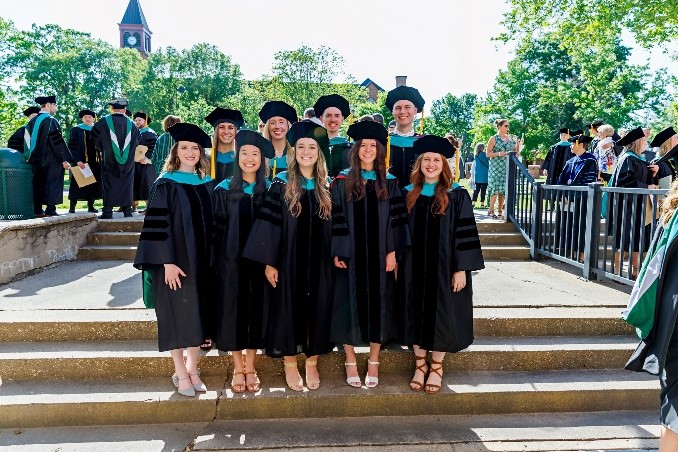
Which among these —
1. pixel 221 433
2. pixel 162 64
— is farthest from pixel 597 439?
pixel 162 64

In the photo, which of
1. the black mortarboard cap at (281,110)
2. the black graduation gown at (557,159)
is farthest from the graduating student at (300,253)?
the black graduation gown at (557,159)

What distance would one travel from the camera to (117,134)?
8305 millimetres

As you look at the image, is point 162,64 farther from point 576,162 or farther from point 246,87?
point 576,162

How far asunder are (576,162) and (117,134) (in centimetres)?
707

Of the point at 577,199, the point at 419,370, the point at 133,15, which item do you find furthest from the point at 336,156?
the point at 133,15

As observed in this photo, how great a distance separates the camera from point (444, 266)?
3709 mm

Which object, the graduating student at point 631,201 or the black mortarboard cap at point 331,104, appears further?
the graduating student at point 631,201

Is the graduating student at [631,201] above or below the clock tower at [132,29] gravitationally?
below

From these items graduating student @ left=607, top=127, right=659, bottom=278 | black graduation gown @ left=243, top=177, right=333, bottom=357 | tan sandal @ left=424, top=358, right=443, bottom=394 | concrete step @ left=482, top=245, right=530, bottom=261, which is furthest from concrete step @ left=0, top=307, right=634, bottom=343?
concrete step @ left=482, top=245, right=530, bottom=261

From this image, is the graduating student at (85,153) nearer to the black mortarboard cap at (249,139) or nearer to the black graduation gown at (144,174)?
the black graduation gown at (144,174)

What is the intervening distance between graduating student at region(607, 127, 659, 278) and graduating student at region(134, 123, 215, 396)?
429 cm

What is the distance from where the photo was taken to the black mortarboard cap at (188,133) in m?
3.53

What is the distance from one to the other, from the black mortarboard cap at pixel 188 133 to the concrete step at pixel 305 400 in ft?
5.90

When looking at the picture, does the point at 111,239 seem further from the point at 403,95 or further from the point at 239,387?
the point at 403,95
